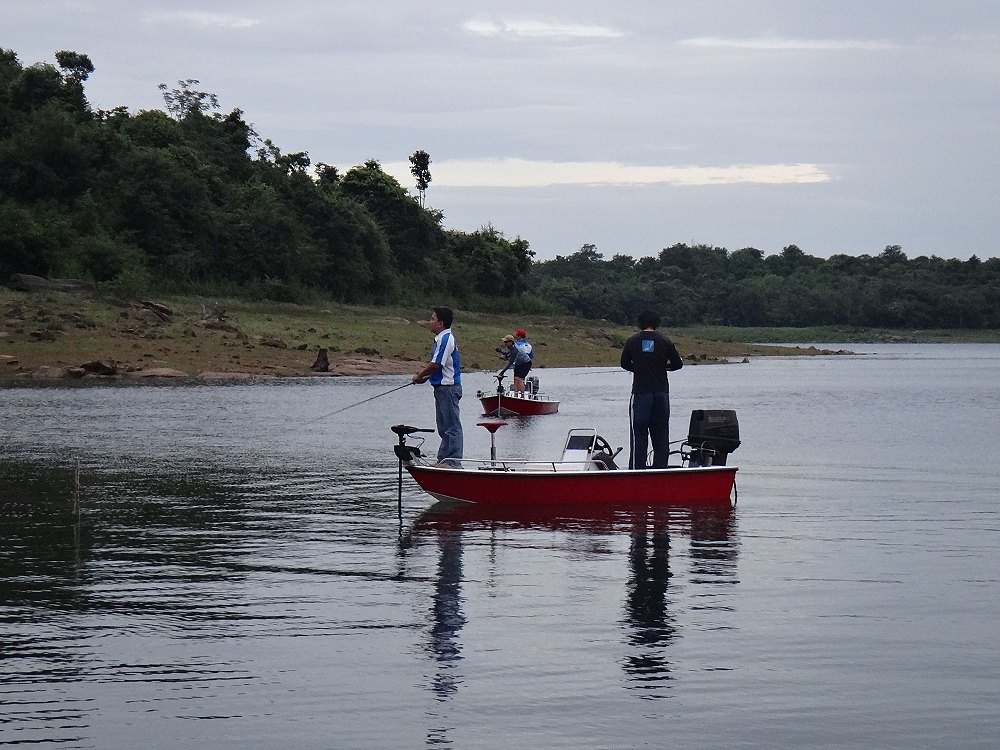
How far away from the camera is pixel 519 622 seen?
9.13 metres

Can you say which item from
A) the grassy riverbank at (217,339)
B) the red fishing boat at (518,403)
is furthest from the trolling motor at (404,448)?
the grassy riverbank at (217,339)

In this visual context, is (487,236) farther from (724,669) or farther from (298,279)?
→ (724,669)

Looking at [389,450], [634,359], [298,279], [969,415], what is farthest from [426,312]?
[634,359]

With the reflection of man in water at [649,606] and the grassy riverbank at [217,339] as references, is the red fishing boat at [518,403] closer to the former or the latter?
the grassy riverbank at [217,339]

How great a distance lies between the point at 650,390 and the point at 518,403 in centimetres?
1633

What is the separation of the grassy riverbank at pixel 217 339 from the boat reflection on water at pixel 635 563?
99.3ft

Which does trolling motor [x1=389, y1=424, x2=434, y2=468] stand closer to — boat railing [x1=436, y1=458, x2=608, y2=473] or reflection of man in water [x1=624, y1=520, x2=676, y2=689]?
boat railing [x1=436, y1=458, x2=608, y2=473]

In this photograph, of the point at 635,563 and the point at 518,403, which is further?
the point at 518,403

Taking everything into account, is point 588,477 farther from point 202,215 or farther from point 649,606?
point 202,215

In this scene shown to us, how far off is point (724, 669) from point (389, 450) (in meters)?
14.5

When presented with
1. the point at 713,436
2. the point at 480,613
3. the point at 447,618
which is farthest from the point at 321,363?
the point at 447,618

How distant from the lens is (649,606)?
379 inches

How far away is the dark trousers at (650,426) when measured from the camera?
1471 cm

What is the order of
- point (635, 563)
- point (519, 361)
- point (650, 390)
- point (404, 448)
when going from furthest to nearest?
point (519, 361), point (650, 390), point (404, 448), point (635, 563)
